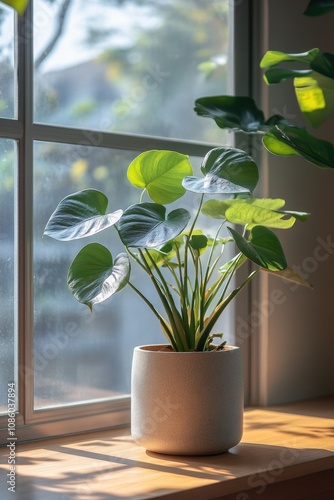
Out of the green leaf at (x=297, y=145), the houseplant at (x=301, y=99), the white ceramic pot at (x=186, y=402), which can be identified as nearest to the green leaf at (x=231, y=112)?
the houseplant at (x=301, y=99)

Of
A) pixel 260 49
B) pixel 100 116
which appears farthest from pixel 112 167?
pixel 260 49

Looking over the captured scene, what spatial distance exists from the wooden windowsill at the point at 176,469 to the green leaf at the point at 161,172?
0.57 m

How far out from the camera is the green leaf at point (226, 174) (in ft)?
3.96

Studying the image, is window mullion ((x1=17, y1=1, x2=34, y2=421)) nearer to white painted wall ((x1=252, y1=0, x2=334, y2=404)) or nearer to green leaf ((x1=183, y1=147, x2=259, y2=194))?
green leaf ((x1=183, y1=147, x2=259, y2=194))

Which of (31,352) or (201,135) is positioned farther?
(201,135)

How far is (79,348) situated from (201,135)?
739mm

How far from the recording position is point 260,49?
1950 millimetres

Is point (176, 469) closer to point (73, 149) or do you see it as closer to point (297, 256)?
point (73, 149)

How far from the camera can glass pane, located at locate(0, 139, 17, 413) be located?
147cm

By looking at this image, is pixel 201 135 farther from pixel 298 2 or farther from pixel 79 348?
pixel 79 348

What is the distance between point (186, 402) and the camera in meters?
1.32

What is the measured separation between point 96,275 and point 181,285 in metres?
0.27

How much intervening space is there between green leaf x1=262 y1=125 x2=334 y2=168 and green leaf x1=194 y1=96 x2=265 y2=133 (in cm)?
10

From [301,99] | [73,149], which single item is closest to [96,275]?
[73,149]
